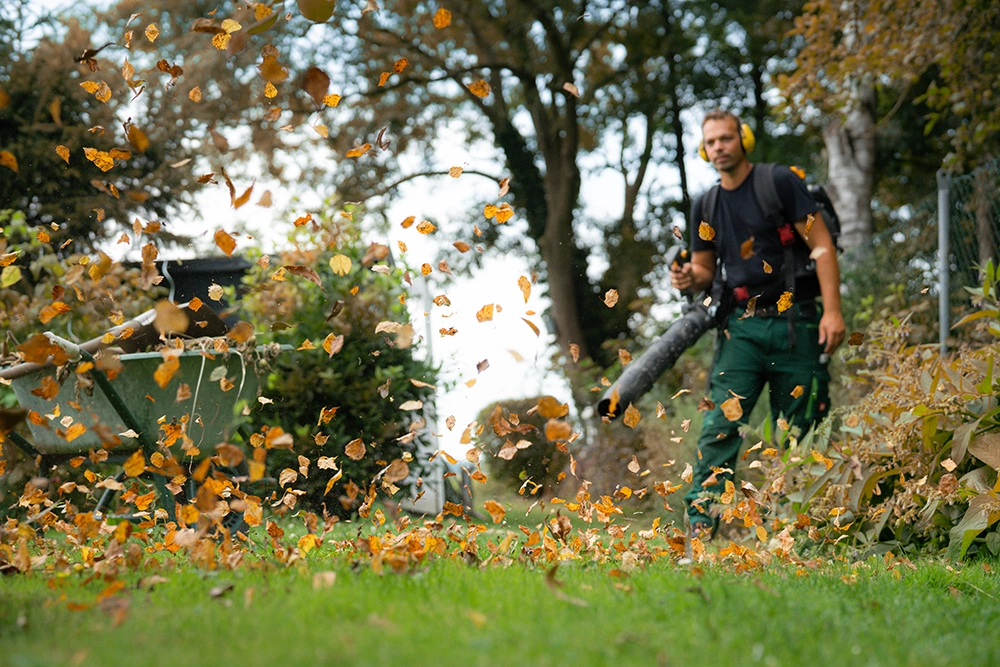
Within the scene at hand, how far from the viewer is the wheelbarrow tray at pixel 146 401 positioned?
3781 millimetres

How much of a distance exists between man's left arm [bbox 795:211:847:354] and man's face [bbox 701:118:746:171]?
46 centimetres

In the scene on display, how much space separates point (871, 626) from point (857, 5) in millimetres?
6466

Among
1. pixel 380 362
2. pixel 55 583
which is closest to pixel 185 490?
pixel 55 583

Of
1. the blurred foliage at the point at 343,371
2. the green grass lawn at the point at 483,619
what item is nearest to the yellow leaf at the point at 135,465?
the green grass lawn at the point at 483,619

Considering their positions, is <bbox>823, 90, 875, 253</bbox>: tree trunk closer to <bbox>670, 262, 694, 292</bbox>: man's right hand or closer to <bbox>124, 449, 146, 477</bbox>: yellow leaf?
<bbox>670, 262, 694, 292</bbox>: man's right hand

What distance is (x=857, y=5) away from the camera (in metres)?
7.23

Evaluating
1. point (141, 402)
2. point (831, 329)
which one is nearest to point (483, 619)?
point (141, 402)

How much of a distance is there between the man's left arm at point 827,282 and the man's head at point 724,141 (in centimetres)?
46

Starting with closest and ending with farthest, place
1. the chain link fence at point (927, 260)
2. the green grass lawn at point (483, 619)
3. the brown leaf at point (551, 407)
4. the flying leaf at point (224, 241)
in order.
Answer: the green grass lawn at point (483, 619) → the brown leaf at point (551, 407) → the flying leaf at point (224, 241) → the chain link fence at point (927, 260)

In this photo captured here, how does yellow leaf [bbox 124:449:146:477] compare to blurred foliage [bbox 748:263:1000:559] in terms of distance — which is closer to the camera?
yellow leaf [bbox 124:449:146:477]

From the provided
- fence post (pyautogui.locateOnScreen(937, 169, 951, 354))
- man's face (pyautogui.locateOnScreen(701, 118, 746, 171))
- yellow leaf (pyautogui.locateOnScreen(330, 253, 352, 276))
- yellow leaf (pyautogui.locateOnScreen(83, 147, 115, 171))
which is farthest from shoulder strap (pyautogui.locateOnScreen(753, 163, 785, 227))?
yellow leaf (pyautogui.locateOnScreen(83, 147, 115, 171))

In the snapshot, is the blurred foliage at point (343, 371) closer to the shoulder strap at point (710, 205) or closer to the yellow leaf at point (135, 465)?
the shoulder strap at point (710, 205)

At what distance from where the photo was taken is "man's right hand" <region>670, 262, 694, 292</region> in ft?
14.3

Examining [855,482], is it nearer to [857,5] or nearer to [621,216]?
[857,5]
